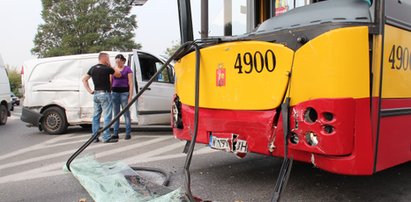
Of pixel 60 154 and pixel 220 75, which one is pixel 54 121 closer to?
pixel 60 154

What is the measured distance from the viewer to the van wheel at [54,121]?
9.44m

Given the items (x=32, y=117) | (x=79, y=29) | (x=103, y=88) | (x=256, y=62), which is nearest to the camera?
(x=256, y=62)

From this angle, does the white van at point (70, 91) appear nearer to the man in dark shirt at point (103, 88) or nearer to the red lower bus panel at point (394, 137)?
the man in dark shirt at point (103, 88)

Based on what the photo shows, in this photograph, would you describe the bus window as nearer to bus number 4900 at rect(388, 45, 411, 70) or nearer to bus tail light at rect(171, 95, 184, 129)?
bus number 4900 at rect(388, 45, 411, 70)

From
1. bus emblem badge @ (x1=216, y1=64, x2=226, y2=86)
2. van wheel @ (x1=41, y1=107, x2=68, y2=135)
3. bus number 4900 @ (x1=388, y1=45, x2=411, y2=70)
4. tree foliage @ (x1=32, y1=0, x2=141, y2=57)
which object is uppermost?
tree foliage @ (x1=32, y1=0, x2=141, y2=57)

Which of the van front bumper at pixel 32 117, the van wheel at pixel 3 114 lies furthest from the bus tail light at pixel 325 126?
the van wheel at pixel 3 114

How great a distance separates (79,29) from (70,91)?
44.4 metres

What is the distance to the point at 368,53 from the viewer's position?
309 centimetres

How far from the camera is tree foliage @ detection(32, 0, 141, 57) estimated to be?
5053 centimetres

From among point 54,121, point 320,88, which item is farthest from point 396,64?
point 54,121

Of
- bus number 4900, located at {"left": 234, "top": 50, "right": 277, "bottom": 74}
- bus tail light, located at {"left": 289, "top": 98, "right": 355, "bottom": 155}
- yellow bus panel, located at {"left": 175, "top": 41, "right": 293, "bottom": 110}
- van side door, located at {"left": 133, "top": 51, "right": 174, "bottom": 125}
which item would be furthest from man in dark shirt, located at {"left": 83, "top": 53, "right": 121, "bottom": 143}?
bus tail light, located at {"left": 289, "top": 98, "right": 355, "bottom": 155}

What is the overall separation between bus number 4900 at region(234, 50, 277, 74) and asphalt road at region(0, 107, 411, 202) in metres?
1.36

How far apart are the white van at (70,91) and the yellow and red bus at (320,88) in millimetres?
4844

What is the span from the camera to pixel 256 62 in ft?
12.0
